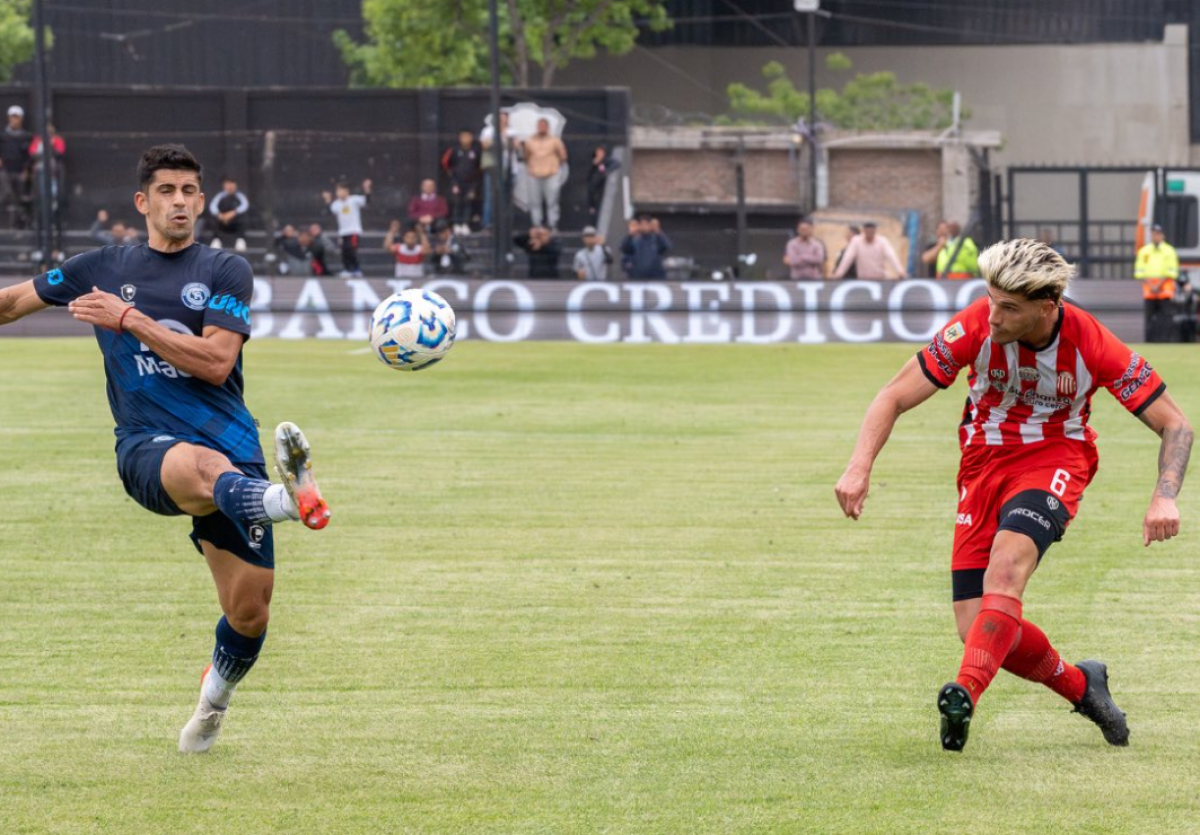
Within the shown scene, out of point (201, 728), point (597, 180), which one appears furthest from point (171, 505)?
point (597, 180)

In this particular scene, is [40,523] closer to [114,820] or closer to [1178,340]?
[114,820]

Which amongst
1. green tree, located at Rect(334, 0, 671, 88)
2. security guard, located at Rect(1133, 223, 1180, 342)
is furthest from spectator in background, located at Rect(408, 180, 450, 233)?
green tree, located at Rect(334, 0, 671, 88)

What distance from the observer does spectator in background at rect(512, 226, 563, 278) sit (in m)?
29.5

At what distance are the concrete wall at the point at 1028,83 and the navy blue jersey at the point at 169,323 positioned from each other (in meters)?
48.8

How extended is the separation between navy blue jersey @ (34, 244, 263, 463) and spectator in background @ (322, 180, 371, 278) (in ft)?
75.2

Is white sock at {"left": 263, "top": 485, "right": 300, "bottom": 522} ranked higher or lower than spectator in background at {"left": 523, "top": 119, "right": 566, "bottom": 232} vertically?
lower

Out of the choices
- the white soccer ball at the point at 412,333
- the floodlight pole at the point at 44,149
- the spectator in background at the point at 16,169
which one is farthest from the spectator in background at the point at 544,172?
the white soccer ball at the point at 412,333

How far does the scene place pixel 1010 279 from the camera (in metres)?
5.94

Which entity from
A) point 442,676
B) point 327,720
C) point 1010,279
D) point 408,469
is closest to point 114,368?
point 327,720

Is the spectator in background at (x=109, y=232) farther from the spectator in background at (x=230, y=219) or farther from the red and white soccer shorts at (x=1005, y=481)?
the red and white soccer shorts at (x=1005, y=481)

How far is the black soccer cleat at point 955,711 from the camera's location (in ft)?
19.3

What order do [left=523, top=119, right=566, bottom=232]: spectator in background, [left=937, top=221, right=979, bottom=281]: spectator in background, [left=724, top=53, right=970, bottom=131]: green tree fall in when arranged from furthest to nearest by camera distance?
Answer: [left=724, top=53, right=970, bottom=131]: green tree
[left=523, top=119, right=566, bottom=232]: spectator in background
[left=937, top=221, right=979, bottom=281]: spectator in background

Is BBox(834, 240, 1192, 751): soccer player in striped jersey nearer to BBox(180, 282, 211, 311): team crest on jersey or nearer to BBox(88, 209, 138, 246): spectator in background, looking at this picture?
BBox(180, 282, 211, 311): team crest on jersey

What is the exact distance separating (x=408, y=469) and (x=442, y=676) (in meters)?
6.84
